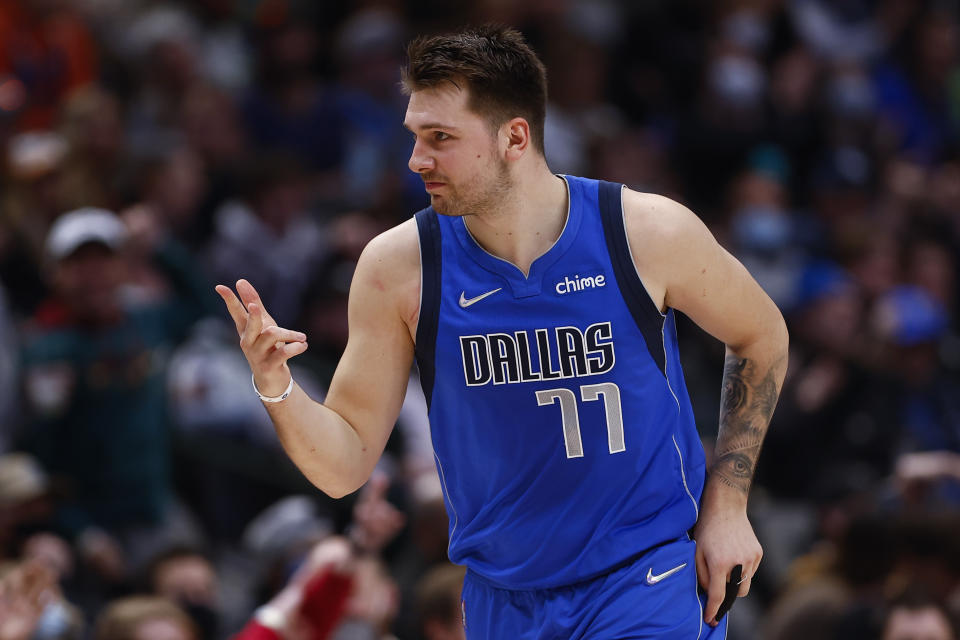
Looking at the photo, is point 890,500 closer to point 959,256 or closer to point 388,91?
point 959,256

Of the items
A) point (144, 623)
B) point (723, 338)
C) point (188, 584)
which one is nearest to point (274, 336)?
point (723, 338)

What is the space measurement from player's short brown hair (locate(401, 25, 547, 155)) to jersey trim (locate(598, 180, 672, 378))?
0.30 m

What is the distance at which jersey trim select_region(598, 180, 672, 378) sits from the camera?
12.3 ft

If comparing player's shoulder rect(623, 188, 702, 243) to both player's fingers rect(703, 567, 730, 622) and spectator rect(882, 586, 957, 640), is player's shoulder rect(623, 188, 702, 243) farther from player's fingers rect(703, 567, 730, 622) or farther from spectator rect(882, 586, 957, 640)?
spectator rect(882, 586, 957, 640)

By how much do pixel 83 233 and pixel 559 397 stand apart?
414cm

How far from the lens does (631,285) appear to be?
3758 mm

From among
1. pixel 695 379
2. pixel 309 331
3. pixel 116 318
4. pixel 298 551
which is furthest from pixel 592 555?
pixel 695 379

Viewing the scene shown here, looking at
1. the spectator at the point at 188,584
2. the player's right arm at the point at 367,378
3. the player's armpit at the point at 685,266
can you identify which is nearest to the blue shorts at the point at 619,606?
the player's right arm at the point at 367,378

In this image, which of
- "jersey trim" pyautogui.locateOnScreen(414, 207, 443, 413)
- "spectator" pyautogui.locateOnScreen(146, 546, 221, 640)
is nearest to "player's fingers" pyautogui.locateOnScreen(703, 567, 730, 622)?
"jersey trim" pyautogui.locateOnScreen(414, 207, 443, 413)

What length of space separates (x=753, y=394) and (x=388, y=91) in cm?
730

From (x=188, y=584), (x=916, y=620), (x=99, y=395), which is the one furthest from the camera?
(x=99, y=395)

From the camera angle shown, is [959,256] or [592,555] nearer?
[592,555]

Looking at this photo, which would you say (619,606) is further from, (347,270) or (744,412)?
(347,270)

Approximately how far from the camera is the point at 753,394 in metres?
4.11
